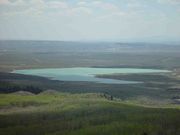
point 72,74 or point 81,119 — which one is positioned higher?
point 72,74

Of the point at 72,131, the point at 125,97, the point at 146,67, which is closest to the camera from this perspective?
the point at 72,131

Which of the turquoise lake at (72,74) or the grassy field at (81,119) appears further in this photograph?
the turquoise lake at (72,74)

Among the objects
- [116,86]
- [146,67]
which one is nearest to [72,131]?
[116,86]

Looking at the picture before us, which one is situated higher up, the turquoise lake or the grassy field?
the turquoise lake

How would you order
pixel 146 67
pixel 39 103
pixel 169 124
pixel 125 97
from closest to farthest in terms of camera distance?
pixel 169 124
pixel 39 103
pixel 125 97
pixel 146 67

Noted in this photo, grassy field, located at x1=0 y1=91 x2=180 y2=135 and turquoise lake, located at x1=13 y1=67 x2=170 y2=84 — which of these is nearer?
grassy field, located at x1=0 y1=91 x2=180 y2=135

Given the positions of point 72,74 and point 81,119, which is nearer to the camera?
point 81,119

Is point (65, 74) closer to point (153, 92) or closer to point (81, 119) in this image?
point (153, 92)

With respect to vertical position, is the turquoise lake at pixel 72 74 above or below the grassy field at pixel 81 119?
above
